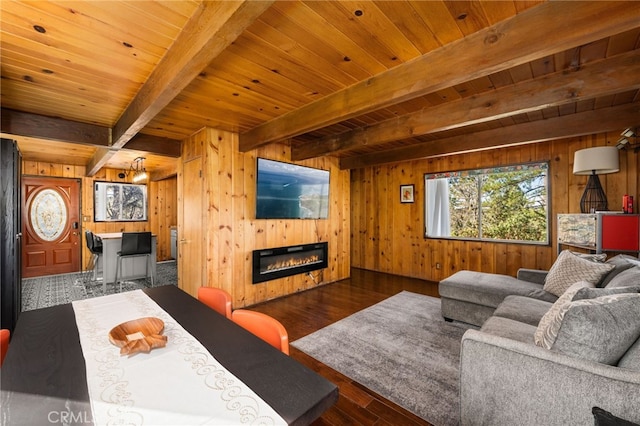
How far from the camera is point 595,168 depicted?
300 centimetres

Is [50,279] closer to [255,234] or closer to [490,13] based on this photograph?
[255,234]

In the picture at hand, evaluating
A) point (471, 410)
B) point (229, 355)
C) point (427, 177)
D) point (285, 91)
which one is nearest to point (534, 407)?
point (471, 410)

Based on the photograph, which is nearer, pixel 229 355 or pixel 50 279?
pixel 229 355

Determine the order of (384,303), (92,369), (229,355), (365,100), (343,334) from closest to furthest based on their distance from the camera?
(92,369) → (229,355) → (365,100) → (343,334) → (384,303)

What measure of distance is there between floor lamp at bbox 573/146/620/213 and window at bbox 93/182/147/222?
8.60 meters

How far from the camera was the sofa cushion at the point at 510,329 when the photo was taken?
174 cm

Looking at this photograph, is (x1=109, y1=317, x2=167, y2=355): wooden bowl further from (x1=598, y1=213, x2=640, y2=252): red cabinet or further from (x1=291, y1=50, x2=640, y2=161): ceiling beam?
(x1=598, y1=213, x2=640, y2=252): red cabinet

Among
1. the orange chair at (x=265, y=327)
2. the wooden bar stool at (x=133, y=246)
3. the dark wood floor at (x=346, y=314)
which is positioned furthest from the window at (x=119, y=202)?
the orange chair at (x=265, y=327)

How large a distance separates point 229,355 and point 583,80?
3017 mm

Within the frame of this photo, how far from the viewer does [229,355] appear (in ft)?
3.66

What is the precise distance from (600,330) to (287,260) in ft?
11.8

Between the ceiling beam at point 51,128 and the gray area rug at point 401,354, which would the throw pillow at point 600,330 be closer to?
the gray area rug at point 401,354

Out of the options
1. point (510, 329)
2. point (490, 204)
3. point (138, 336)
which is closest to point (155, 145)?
point (138, 336)

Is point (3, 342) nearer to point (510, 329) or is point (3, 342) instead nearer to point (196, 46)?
point (196, 46)
